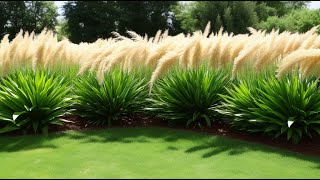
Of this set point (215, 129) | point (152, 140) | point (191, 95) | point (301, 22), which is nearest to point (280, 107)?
point (215, 129)

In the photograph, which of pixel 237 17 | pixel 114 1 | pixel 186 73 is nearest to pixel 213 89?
pixel 186 73

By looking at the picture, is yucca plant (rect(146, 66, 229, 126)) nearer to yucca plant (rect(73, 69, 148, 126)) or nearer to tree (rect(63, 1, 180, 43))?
yucca plant (rect(73, 69, 148, 126))

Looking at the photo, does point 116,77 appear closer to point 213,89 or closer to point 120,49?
point 120,49

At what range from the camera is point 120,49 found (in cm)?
787

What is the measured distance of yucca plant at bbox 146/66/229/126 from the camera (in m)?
7.71

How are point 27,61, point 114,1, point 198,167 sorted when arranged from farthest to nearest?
point 114,1, point 27,61, point 198,167

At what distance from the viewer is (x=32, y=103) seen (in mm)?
7629

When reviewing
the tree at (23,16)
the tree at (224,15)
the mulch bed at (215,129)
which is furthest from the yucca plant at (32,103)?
the tree at (23,16)

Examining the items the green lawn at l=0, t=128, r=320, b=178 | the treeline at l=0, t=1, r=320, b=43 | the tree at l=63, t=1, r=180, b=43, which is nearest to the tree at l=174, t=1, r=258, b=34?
the treeline at l=0, t=1, r=320, b=43

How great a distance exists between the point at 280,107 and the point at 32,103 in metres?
3.77

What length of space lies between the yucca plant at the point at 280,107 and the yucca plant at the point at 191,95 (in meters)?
0.53

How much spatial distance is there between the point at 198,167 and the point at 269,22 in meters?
24.2

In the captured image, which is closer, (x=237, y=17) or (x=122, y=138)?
(x=122, y=138)

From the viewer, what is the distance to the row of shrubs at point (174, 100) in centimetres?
692
